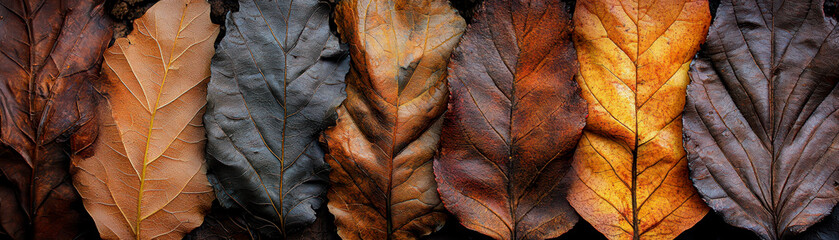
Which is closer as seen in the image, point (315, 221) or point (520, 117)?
point (520, 117)

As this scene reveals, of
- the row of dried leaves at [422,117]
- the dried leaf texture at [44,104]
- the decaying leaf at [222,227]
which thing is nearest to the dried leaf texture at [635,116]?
the row of dried leaves at [422,117]

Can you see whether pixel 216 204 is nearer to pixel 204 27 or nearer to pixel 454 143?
pixel 204 27

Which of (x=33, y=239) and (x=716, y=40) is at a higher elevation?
(x=716, y=40)

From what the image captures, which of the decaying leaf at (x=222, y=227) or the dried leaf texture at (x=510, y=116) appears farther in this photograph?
the decaying leaf at (x=222, y=227)

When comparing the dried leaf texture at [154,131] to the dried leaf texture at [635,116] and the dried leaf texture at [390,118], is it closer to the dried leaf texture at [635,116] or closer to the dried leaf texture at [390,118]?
the dried leaf texture at [390,118]

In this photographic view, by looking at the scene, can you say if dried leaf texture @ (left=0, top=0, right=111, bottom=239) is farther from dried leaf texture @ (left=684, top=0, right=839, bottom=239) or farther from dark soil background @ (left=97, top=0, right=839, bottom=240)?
dried leaf texture @ (left=684, top=0, right=839, bottom=239)

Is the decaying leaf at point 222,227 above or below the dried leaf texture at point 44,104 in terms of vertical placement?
below

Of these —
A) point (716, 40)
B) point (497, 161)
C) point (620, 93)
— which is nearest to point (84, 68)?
point (497, 161)

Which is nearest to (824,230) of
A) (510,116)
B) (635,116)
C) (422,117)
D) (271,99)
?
(635,116)
